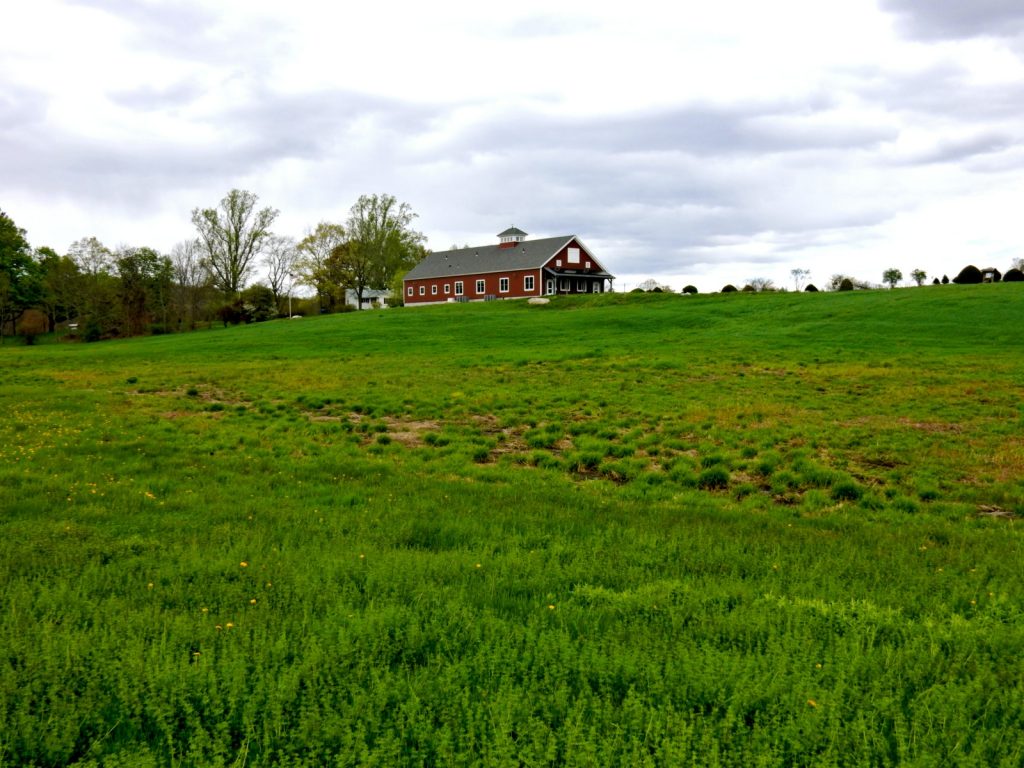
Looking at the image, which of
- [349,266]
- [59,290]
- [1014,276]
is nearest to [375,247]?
[349,266]

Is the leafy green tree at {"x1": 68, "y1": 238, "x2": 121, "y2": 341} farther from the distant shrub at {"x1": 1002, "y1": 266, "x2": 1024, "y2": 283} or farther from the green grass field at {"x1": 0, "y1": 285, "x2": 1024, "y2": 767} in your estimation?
the distant shrub at {"x1": 1002, "y1": 266, "x2": 1024, "y2": 283}

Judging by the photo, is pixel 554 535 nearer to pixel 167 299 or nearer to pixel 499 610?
pixel 499 610

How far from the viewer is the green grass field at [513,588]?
3.53 metres

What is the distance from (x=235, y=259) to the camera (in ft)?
307

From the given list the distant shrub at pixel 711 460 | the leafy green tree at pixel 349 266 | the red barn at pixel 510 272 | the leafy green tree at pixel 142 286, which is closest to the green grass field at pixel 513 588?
the distant shrub at pixel 711 460

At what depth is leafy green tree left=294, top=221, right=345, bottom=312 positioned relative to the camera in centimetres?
9894

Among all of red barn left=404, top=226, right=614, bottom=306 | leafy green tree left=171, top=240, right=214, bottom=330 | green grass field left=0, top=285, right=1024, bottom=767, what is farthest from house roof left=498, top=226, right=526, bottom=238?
green grass field left=0, top=285, right=1024, bottom=767

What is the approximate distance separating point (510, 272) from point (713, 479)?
74.0 metres

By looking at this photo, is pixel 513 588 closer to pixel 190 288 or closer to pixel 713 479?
pixel 713 479

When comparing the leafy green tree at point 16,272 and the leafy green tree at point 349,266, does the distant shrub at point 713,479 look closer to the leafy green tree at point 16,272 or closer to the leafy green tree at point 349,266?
the leafy green tree at point 16,272

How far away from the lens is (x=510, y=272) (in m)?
82.8

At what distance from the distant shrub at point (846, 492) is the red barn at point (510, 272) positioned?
71.1 meters

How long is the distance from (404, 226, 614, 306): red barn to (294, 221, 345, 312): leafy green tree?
1481 centimetres

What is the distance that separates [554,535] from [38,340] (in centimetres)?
8936
